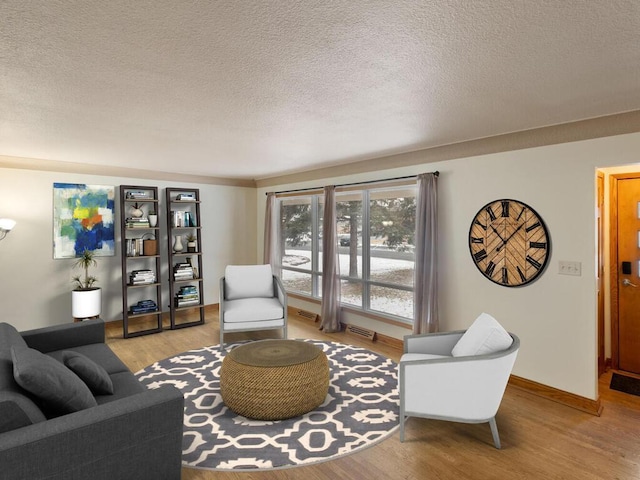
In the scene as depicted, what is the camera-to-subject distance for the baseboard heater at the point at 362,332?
4.93m

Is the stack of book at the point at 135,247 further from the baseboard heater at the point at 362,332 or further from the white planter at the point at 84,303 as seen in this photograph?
the baseboard heater at the point at 362,332

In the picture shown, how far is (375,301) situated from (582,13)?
398 centimetres

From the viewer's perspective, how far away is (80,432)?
1688mm

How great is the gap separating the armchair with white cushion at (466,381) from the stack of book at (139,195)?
4.48m

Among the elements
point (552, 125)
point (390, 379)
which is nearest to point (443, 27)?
point (552, 125)

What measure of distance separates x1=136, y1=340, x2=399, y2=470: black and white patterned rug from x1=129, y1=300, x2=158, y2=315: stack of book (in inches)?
64.3

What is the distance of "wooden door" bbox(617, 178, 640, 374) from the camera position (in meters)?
3.72

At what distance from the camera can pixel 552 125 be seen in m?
3.23

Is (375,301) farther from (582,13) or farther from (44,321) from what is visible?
(44,321)

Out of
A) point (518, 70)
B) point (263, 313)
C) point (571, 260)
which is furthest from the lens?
point (263, 313)

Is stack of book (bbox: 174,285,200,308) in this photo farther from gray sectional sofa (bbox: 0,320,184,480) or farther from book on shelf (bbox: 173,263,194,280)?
gray sectional sofa (bbox: 0,320,184,480)

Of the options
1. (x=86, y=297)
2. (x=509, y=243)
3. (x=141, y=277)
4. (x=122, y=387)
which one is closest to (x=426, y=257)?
(x=509, y=243)

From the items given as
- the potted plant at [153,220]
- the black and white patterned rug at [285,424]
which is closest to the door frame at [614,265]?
the black and white patterned rug at [285,424]

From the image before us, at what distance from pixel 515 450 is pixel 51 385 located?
2835mm
